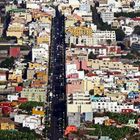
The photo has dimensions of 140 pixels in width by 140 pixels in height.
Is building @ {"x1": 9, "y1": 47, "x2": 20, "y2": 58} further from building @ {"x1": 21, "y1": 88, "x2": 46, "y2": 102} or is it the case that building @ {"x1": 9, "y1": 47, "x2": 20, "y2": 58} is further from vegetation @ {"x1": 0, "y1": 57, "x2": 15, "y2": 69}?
building @ {"x1": 21, "y1": 88, "x2": 46, "y2": 102}

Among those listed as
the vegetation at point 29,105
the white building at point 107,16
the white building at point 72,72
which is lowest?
the white building at point 107,16

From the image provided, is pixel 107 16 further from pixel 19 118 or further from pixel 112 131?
pixel 112 131

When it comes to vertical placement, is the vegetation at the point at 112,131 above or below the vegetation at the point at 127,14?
above

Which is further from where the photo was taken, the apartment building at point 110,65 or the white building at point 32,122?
the apartment building at point 110,65

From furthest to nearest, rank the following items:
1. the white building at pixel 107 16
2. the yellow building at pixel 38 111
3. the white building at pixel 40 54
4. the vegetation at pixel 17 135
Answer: the white building at pixel 107 16, the white building at pixel 40 54, the yellow building at pixel 38 111, the vegetation at pixel 17 135

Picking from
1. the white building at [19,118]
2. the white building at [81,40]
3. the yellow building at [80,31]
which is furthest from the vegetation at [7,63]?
the white building at [19,118]

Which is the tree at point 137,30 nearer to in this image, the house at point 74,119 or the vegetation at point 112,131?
the house at point 74,119

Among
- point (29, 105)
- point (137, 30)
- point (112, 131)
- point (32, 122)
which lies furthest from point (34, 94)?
point (137, 30)
